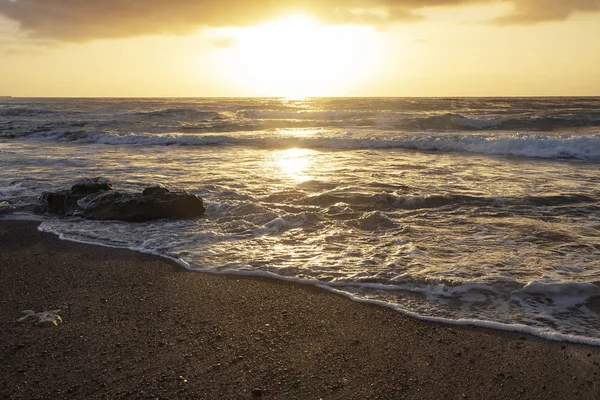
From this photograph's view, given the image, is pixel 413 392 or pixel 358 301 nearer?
pixel 413 392

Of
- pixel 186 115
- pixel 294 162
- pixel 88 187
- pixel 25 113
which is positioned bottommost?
pixel 294 162

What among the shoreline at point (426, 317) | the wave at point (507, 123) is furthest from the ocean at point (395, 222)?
the wave at point (507, 123)

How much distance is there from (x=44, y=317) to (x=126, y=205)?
12.2ft

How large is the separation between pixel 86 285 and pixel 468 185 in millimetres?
7556

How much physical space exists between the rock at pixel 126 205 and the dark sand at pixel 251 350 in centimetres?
269

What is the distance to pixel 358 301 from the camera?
182 inches

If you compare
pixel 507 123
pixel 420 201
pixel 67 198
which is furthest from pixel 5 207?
pixel 507 123

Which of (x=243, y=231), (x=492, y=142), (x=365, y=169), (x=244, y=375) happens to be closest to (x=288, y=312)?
(x=244, y=375)

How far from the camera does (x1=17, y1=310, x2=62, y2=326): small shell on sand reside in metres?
4.15

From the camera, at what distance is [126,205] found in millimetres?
7824

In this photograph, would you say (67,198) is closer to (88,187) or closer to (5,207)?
(88,187)

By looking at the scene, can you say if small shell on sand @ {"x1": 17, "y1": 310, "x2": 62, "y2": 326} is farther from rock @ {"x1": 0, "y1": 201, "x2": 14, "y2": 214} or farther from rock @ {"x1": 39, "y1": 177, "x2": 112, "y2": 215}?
rock @ {"x1": 0, "y1": 201, "x2": 14, "y2": 214}

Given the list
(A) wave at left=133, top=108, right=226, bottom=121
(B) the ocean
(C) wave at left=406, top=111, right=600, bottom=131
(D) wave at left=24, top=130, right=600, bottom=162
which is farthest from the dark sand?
(A) wave at left=133, top=108, right=226, bottom=121

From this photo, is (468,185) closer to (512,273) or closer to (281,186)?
(281,186)
